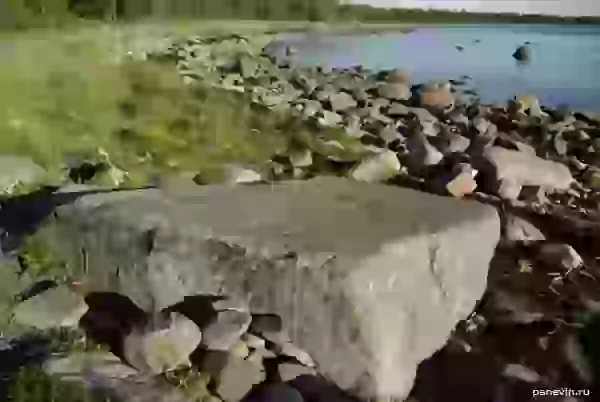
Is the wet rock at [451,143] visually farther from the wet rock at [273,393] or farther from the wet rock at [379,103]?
the wet rock at [273,393]

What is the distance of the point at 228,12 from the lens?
782 millimetres

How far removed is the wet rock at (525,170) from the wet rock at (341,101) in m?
0.16

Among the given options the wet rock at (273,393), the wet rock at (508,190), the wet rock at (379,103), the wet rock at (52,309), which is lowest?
the wet rock at (273,393)

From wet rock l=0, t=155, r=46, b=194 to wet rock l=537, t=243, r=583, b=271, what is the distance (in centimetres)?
56

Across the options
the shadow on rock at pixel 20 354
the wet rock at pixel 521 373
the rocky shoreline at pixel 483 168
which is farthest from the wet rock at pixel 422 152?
the shadow on rock at pixel 20 354

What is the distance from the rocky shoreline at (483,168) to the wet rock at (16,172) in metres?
0.14

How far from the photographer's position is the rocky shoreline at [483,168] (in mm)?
760

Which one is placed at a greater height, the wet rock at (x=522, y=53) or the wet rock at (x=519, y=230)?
the wet rock at (x=522, y=53)

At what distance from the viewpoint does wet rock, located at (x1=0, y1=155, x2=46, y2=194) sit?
79 centimetres

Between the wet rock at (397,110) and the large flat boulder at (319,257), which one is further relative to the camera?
the wet rock at (397,110)

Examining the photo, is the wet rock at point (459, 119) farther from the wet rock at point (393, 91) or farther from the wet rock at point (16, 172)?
the wet rock at point (16, 172)

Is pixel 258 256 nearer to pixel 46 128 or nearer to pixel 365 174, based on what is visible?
pixel 365 174

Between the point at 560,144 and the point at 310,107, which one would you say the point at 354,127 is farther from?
the point at 560,144

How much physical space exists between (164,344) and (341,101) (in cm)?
33
